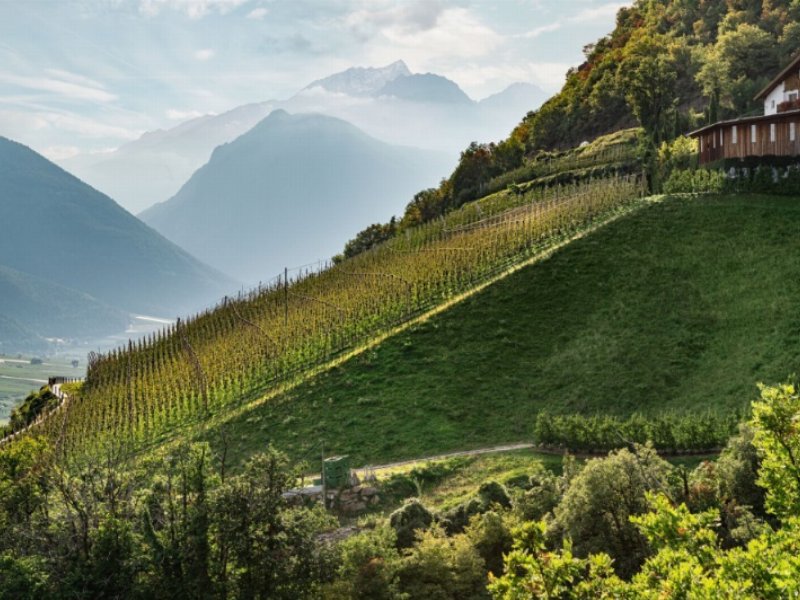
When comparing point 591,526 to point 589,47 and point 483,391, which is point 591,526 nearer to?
point 483,391

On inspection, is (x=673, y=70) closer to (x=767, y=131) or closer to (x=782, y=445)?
(x=767, y=131)

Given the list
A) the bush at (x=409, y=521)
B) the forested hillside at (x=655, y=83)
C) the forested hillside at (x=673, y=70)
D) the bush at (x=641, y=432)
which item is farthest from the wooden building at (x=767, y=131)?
the bush at (x=409, y=521)

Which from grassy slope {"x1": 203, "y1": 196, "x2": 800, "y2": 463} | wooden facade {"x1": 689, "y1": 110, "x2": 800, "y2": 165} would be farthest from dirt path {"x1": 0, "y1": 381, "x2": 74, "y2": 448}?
wooden facade {"x1": 689, "y1": 110, "x2": 800, "y2": 165}

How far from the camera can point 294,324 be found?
48.8 meters

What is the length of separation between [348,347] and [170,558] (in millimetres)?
26367

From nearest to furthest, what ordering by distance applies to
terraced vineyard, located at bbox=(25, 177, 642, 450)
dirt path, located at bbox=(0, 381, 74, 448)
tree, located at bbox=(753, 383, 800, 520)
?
tree, located at bbox=(753, 383, 800, 520) < terraced vineyard, located at bbox=(25, 177, 642, 450) < dirt path, located at bbox=(0, 381, 74, 448)

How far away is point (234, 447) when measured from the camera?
3541 cm

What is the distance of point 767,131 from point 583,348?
77.0 feet

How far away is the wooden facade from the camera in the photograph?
1916 inches

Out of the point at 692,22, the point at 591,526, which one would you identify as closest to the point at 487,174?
the point at 692,22

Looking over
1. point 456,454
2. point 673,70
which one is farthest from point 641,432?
point 673,70

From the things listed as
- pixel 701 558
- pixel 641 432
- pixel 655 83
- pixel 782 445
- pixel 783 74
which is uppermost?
pixel 655 83

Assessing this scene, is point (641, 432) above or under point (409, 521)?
above

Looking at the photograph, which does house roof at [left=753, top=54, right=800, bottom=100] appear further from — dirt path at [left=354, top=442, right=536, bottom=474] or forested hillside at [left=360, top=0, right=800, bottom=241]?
dirt path at [left=354, top=442, right=536, bottom=474]
